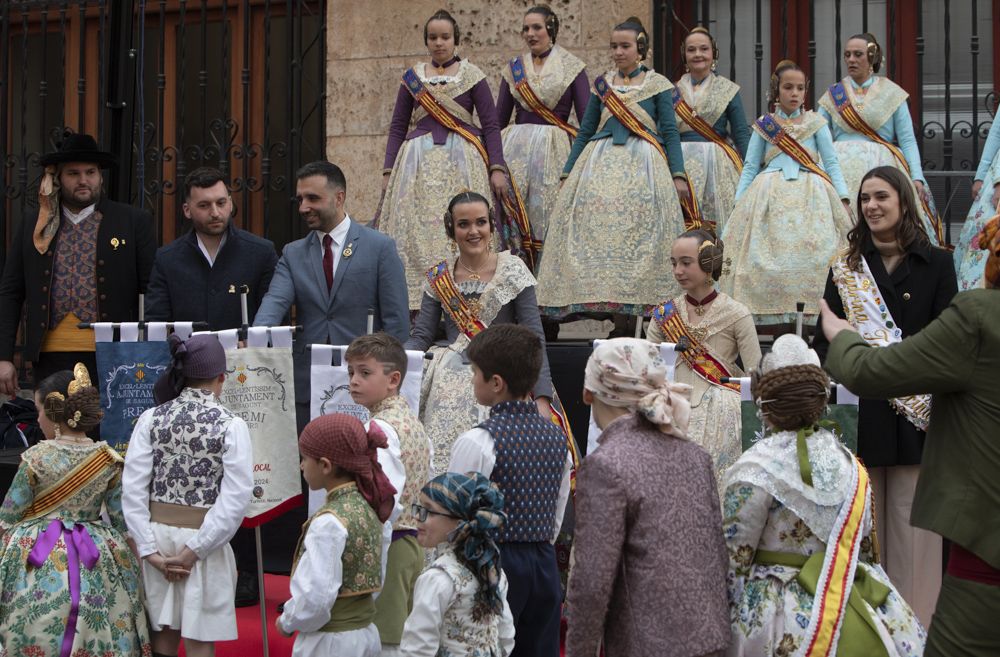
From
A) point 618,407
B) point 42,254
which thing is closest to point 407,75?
point 42,254

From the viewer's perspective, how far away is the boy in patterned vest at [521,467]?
4160 mm

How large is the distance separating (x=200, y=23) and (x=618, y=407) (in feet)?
24.7

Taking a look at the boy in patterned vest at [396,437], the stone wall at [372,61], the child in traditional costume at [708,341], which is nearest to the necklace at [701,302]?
the child in traditional costume at [708,341]

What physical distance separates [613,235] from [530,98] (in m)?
1.14

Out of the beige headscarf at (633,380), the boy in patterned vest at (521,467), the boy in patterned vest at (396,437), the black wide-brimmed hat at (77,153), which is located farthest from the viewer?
the black wide-brimmed hat at (77,153)

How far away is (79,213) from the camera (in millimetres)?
6945

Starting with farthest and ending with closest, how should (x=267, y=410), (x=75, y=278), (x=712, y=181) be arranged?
(x=712, y=181), (x=75, y=278), (x=267, y=410)

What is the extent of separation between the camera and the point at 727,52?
31.2 feet

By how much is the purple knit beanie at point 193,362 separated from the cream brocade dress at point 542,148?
3.53 metres

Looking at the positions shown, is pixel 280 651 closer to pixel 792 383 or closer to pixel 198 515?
pixel 198 515

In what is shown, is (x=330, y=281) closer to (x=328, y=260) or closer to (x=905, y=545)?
(x=328, y=260)

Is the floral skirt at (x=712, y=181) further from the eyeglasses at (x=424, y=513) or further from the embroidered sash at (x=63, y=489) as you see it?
the eyeglasses at (x=424, y=513)

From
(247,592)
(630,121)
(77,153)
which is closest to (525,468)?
(247,592)

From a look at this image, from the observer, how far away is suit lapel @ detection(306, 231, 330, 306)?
604cm
